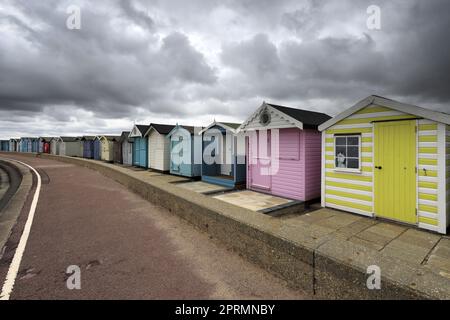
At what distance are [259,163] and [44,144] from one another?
50.0 metres

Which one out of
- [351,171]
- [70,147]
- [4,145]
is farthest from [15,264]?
[4,145]

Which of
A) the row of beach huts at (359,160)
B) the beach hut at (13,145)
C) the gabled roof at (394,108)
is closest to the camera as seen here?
the gabled roof at (394,108)

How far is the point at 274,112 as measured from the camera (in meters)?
9.34

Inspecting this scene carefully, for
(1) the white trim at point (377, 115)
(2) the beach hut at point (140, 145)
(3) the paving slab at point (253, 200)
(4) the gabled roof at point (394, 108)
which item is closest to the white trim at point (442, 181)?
(4) the gabled roof at point (394, 108)

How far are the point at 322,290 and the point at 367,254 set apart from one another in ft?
2.34

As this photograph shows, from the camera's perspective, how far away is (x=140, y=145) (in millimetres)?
20891

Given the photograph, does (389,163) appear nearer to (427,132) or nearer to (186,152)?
(427,132)

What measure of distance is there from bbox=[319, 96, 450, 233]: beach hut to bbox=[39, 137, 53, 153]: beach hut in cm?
5171

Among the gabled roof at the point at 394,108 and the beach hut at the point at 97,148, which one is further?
the beach hut at the point at 97,148

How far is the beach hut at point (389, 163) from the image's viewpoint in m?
5.59

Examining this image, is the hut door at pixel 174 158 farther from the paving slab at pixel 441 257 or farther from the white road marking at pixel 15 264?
the paving slab at pixel 441 257

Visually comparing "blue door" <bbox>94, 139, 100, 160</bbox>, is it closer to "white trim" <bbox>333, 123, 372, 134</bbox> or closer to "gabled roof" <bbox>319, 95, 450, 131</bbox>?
"gabled roof" <bbox>319, 95, 450, 131</bbox>

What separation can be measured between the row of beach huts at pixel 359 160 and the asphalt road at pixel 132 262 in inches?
195
